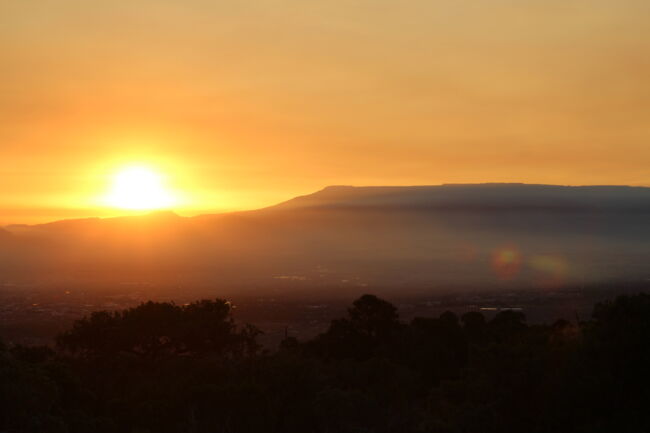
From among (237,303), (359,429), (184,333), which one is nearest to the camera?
(359,429)

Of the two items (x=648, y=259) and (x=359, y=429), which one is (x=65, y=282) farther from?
(x=359, y=429)

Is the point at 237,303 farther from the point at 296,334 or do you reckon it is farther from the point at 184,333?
the point at 184,333

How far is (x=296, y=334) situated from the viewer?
174 feet

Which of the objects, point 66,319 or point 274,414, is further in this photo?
point 66,319

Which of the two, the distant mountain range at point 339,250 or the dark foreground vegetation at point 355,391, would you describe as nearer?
the dark foreground vegetation at point 355,391

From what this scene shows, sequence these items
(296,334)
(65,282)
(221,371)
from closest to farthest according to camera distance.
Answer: (221,371)
(296,334)
(65,282)

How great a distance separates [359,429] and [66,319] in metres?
44.1

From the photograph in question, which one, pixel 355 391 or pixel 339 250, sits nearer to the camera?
A: pixel 355 391

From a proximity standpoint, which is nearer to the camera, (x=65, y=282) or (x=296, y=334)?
(x=296, y=334)

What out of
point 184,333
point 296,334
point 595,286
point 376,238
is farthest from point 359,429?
point 376,238

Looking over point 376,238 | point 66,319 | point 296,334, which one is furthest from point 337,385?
point 376,238

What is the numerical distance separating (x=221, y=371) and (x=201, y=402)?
9.02ft

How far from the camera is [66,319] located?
2238 inches

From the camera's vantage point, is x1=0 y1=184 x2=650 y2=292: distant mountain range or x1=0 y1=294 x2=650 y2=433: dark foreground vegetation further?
x1=0 y1=184 x2=650 y2=292: distant mountain range
